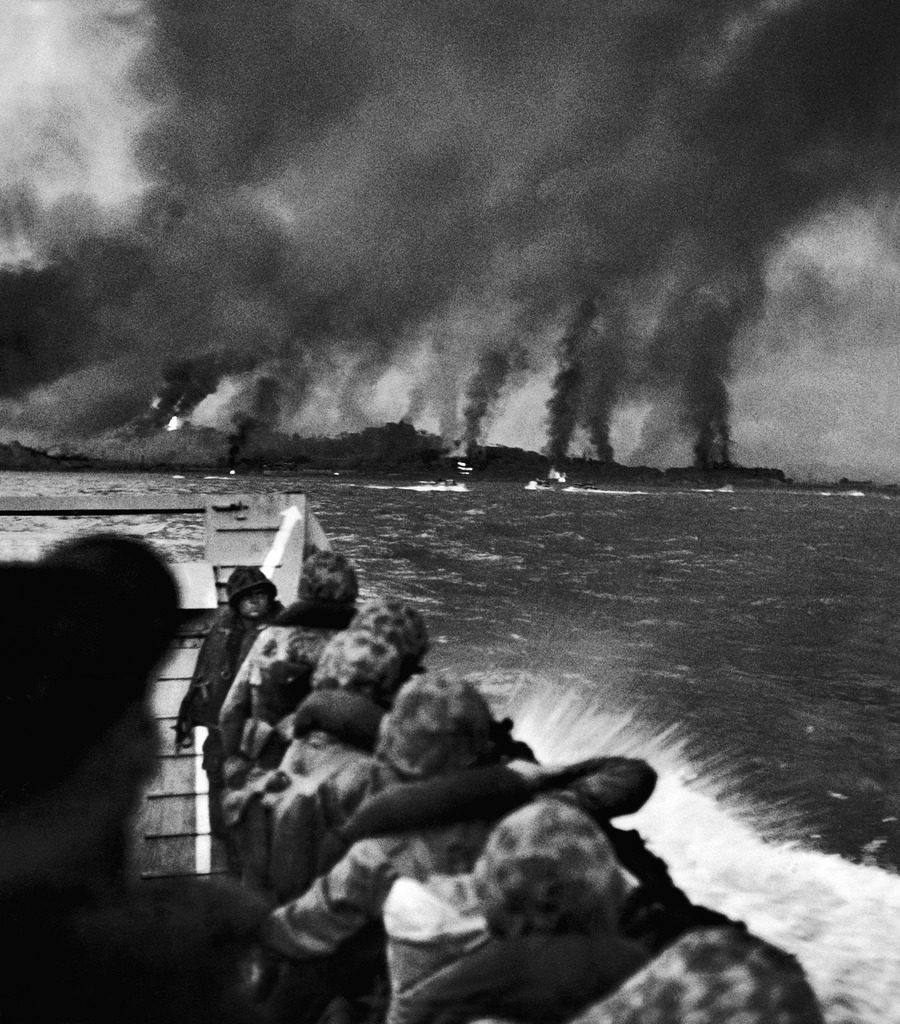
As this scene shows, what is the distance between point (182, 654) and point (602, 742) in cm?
895

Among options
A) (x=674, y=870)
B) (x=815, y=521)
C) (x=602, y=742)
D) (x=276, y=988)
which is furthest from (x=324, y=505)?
(x=276, y=988)

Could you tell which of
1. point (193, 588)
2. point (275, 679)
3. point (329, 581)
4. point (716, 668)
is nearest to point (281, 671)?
point (275, 679)

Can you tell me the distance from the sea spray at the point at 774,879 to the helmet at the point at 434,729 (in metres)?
5.00

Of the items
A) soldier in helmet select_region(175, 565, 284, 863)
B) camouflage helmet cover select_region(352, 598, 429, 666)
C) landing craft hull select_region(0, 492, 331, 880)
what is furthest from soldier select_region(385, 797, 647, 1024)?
soldier in helmet select_region(175, 565, 284, 863)

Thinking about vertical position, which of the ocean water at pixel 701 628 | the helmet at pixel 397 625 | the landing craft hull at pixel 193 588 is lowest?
the ocean water at pixel 701 628

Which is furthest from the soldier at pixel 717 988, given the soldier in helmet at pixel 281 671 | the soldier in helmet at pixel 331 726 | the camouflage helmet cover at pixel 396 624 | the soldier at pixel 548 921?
the soldier in helmet at pixel 281 671

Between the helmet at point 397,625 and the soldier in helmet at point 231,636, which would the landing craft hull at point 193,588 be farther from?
the helmet at point 397,625

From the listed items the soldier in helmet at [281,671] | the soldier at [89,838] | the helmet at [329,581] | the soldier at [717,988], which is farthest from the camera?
the helmet at [329,581]

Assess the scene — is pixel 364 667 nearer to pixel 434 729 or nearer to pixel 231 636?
pixel 434 729

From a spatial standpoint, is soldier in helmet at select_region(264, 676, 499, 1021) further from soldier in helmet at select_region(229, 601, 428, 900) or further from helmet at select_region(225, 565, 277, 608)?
helmet at select_region(225, 565, 277, 608)

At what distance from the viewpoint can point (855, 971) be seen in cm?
664

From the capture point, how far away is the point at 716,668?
2502cm

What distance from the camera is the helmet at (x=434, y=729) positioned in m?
2.05

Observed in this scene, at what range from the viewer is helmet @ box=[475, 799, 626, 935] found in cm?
151
